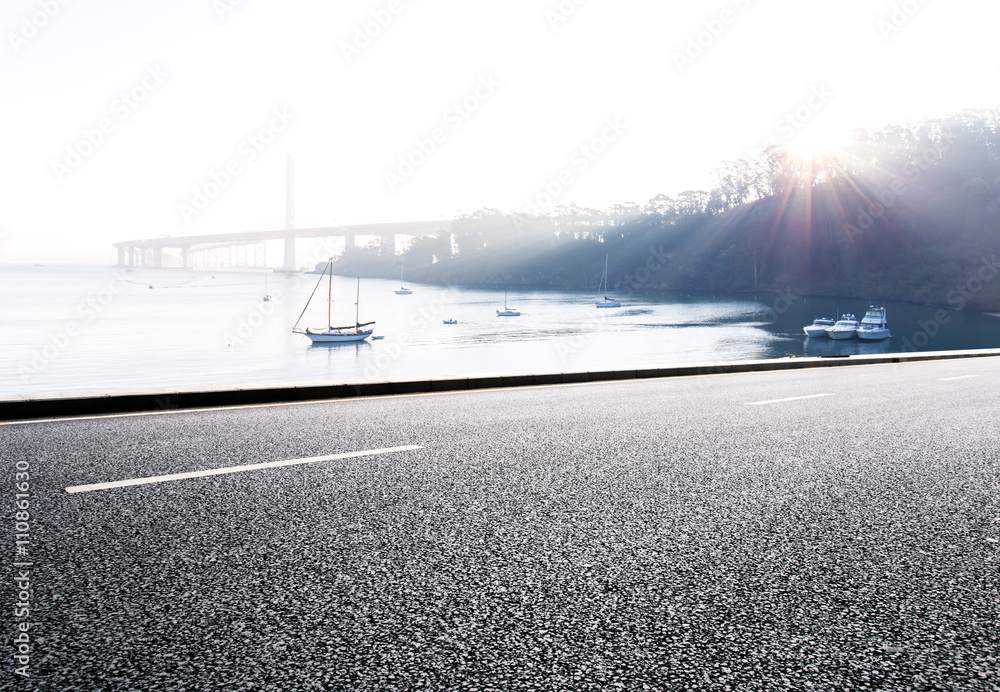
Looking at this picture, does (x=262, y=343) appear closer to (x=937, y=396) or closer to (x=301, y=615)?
(x=937, y=396)

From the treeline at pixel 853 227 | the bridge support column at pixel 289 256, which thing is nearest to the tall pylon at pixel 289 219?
the bridge support column at pixel 289 256

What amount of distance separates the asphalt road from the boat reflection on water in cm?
5440

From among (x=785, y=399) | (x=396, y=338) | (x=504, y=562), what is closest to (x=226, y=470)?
(x=504, y=562)

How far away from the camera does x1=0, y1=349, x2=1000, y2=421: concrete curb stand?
7375mm

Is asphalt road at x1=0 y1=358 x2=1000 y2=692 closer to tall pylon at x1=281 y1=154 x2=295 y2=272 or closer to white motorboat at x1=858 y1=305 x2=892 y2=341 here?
white motorboat at x1=858 y1=305 x2=892 y2=341

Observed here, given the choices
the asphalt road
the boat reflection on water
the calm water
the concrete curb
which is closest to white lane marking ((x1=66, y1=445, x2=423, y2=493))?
the asphalt road

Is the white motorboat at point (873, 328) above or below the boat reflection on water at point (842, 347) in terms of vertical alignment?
above

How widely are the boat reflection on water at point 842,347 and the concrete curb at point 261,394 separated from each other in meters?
47.8

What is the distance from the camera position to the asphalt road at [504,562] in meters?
2.45

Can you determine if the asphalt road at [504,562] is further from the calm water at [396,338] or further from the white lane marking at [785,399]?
the calm water at [396,338]

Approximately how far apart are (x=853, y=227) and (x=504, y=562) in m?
124

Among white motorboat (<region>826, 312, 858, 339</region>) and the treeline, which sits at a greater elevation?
the treeline

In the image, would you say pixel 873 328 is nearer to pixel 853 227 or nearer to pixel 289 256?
pixel 853 227

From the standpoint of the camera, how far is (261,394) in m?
8.73
